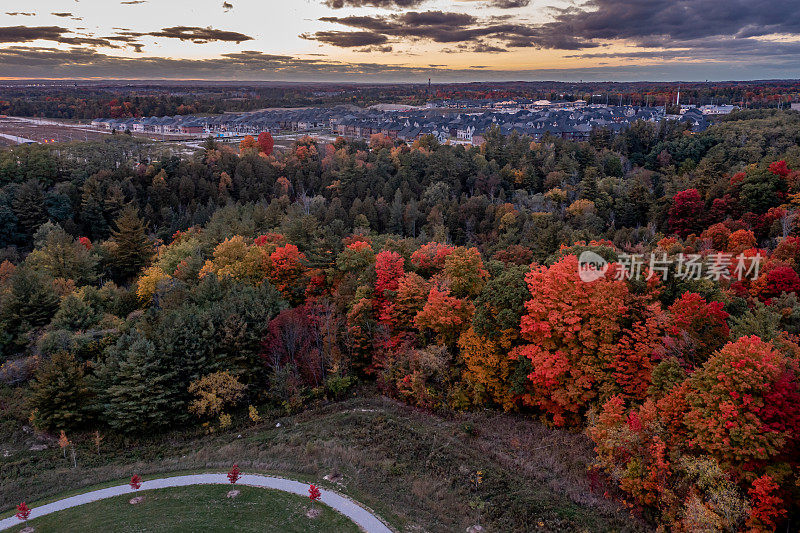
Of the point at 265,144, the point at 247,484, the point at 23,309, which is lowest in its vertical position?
Answer: the point at 247,484

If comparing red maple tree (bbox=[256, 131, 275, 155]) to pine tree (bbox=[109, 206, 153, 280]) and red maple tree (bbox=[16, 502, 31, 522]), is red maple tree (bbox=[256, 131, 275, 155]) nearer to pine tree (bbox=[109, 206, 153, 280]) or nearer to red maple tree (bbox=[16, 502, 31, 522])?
pine tree (bbox=[109, 206, 153, 280])

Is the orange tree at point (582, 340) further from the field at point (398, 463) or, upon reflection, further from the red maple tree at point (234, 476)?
the red maple tree at point (234, 476)

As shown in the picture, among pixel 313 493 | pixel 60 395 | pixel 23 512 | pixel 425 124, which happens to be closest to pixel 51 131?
pixel 425 124

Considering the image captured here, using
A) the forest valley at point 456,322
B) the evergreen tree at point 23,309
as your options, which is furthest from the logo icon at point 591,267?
the evergreen tree at point 23,309

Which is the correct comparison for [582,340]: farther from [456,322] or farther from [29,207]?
[29,207]

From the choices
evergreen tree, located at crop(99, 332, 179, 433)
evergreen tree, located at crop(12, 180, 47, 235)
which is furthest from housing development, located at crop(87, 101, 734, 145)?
evergreen tree, located at crop(99, 332, 179, 433)

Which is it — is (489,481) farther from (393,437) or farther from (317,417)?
(317,417)
